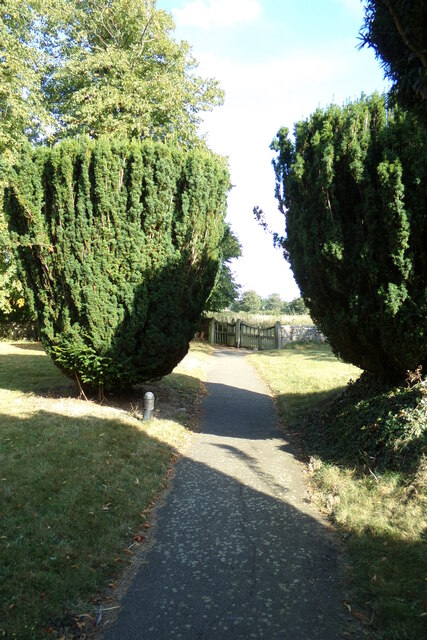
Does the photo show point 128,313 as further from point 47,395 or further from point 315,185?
point 315,185

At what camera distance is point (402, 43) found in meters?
2.73

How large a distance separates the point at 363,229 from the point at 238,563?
4694mm

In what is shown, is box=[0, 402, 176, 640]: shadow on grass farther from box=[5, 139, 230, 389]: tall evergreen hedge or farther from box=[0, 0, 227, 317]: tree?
box=[0, 0, 227, 317]: tree

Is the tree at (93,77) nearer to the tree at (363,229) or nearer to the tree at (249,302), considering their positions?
the tree at (363,229)

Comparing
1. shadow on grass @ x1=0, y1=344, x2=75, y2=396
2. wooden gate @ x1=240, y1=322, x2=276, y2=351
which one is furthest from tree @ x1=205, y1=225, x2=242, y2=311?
shadow on grass @ x1=0, y1=344, x2=75, y2=396

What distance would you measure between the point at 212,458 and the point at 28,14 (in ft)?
62.0

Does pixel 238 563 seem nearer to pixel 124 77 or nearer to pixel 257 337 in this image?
pixel 124 77

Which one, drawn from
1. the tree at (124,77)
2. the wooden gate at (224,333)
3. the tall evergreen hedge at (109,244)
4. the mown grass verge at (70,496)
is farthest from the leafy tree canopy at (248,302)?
the tall evergreen hedge at (109,244)

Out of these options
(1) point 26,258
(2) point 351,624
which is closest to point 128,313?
(1) point 26,258

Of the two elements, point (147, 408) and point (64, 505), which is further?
point (147, 408)

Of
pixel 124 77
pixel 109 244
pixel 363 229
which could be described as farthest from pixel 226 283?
pixel 363 229

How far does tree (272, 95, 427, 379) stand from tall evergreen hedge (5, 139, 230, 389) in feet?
7.30

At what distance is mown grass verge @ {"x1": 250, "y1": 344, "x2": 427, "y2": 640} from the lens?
2.99 metres

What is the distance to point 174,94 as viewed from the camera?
1636 cm
